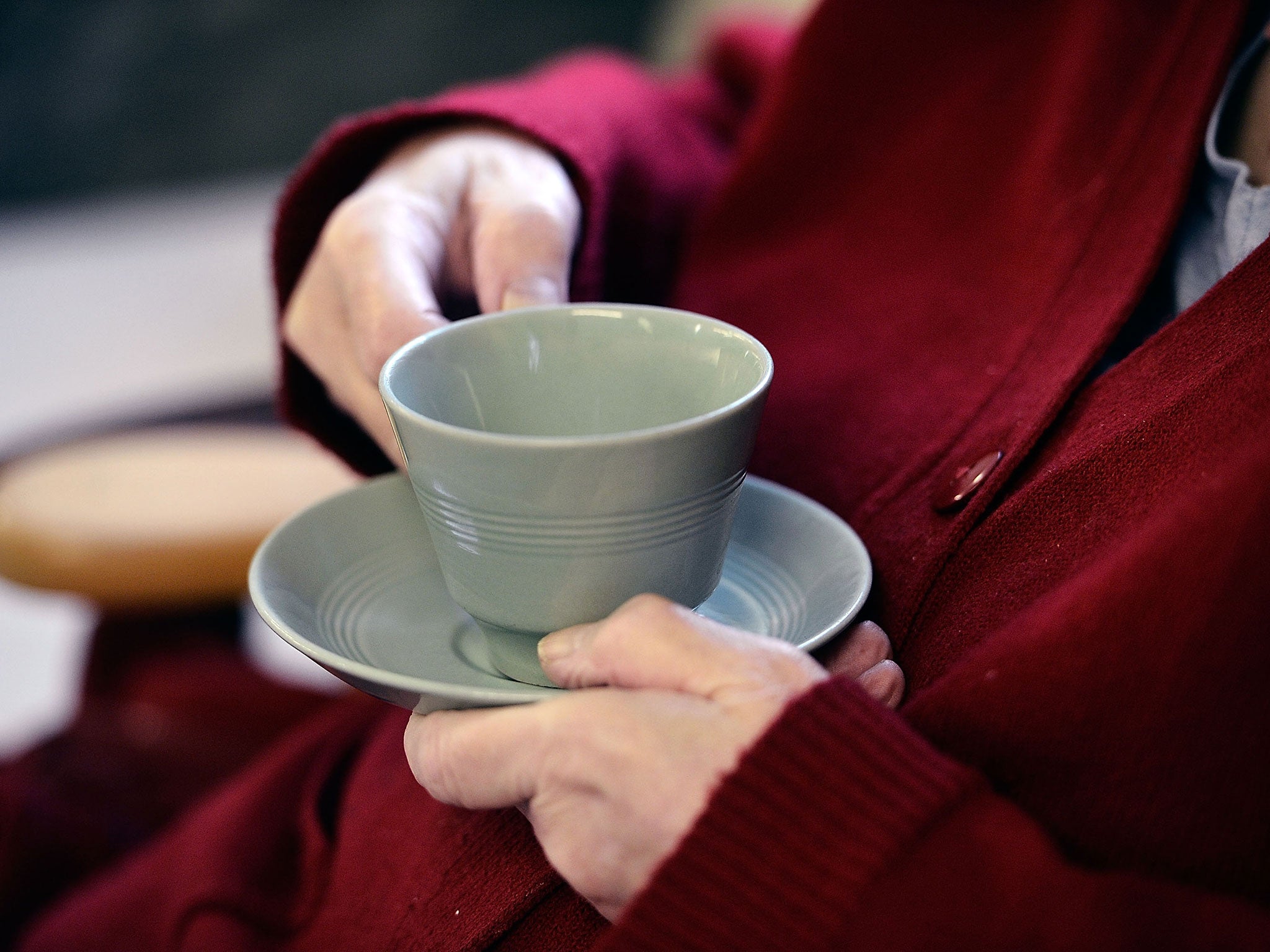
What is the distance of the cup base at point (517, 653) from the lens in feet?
1.48

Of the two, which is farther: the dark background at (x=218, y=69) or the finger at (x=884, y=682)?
the dark background at (x=218, y=69)

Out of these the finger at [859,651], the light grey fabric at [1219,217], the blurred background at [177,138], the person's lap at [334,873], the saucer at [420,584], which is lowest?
the blurred background at [177,138]

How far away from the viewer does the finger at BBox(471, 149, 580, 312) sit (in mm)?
550

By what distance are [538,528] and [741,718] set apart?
108 millimetres

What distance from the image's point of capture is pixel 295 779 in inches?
27.5

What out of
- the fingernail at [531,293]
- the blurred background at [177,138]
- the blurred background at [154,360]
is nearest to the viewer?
the fingernail at [531,293]

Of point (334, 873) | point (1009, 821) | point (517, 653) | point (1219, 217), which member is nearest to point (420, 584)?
point (517, 653)

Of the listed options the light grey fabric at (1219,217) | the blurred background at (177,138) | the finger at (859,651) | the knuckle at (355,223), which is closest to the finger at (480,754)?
the finger at (859,651)

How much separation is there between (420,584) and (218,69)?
250 centimetres

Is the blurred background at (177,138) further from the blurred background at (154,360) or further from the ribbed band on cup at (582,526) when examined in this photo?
the ribbed band on cup at (582,526)

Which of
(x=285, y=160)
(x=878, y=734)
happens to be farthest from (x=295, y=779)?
(x=285, y=160)

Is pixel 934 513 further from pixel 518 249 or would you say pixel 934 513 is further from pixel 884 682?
pixel 518 249

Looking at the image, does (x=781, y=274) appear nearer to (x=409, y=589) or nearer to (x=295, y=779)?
(x=409, y=589)

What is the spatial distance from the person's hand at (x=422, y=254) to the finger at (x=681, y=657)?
0.67ft
